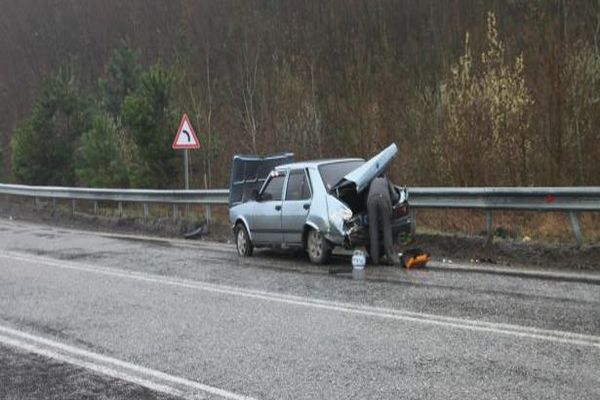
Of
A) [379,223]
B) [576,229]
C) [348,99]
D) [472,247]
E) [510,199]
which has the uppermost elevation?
[348,99]

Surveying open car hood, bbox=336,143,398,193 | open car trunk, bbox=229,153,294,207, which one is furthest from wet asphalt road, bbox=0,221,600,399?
open car trunk, bbox=229,153,294,207

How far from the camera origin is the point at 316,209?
11.2 metres

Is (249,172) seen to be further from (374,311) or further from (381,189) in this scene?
(374,311)

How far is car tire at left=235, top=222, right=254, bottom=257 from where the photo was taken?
13.1m

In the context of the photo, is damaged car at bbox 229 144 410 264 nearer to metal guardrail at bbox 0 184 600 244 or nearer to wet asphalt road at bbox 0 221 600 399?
wet asphalt road at bbox 0 221 600 399

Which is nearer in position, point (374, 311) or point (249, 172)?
point (374, 311)

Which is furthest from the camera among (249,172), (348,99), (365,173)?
(348,99)

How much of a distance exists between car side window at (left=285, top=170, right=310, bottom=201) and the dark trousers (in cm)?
128

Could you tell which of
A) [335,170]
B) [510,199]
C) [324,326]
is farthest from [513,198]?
[324,326]

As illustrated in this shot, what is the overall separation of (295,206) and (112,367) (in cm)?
621

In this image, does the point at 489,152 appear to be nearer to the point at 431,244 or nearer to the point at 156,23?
the point at 431,244

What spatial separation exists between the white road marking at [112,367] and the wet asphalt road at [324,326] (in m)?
0.10

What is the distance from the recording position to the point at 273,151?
2475 cm

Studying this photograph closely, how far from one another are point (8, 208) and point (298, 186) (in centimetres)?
1777
